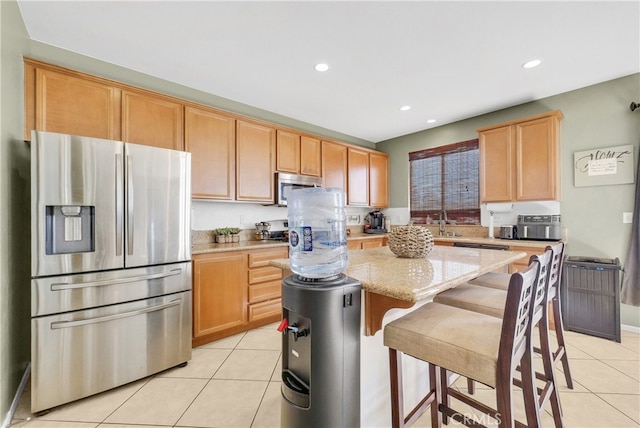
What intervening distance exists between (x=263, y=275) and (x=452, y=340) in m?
2.20

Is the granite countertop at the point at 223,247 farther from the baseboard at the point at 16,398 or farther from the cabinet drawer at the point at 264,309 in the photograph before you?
the baseboard at the point at 16,398

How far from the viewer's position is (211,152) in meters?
2.82

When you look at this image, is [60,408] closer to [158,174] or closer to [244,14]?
[158,174]

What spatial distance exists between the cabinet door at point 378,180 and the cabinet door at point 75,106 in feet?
11.5

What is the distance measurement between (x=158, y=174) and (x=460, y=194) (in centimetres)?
389

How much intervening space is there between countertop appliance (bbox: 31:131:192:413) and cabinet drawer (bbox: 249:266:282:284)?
746mm

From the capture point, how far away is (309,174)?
12.3 ft

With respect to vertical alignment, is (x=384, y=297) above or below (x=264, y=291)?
above

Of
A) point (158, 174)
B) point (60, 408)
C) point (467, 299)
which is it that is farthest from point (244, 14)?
point (60, 408)

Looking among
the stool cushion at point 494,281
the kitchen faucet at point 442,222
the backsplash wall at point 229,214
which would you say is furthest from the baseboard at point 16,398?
the kitchen faucet at point 442,222

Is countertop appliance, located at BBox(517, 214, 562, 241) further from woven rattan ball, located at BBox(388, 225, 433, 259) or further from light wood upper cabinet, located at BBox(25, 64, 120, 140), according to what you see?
light wood upper cabinet, located at BBox(25, 64, 120, 140)

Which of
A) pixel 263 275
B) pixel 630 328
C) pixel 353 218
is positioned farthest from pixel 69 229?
pixel 630 328

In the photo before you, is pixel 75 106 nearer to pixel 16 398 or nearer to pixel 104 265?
pixel 104 265

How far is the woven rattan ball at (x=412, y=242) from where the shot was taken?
5.36 feet
